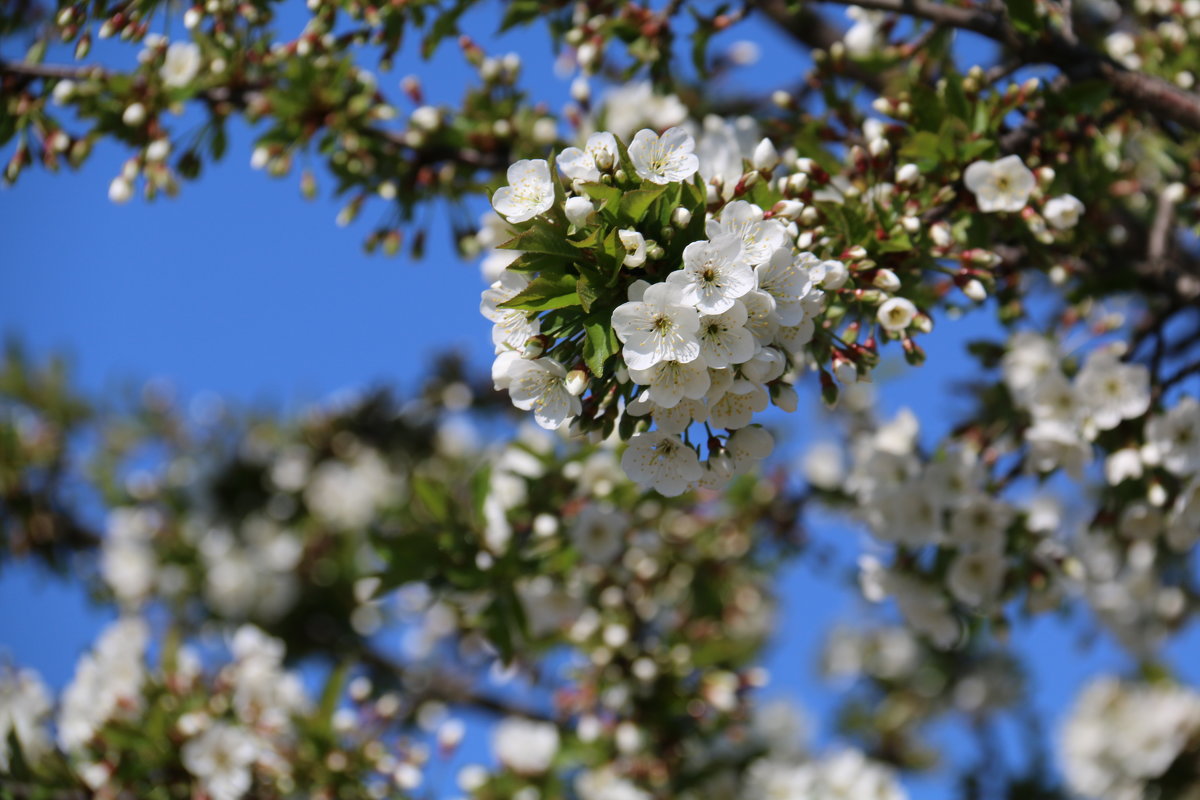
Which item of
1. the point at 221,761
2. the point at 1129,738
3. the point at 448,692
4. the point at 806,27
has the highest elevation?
the point at 806,27

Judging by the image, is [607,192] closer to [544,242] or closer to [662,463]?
[544,242]

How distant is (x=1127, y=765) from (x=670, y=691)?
131 inches

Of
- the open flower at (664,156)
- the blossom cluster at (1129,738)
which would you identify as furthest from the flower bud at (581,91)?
the blossom cluster at (1129,738)

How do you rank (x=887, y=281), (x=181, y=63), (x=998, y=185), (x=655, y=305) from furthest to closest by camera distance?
(x=181, y=63)
(x=998, y=185)
(x=887, y=281)
(x=655, y=305)

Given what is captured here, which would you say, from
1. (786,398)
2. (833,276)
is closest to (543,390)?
(786,398)

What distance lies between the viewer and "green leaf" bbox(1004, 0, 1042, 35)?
2816 mm

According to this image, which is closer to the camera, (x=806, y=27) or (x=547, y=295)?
(x=547, y=295)

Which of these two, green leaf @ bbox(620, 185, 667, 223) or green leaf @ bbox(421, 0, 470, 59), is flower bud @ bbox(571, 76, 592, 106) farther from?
green leaf @ bbox(620, 185, 667, 223)

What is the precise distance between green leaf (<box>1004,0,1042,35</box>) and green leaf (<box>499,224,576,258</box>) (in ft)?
5.07

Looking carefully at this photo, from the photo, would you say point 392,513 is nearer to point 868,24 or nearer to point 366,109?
point 366,109

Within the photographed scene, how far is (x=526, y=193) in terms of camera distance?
214 cm

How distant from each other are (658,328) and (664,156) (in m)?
0.44

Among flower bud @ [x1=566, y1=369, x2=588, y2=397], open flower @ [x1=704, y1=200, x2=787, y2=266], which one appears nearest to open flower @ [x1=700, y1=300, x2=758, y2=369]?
open flower @ [x1=704, y1=200, x2=787, y2=266]

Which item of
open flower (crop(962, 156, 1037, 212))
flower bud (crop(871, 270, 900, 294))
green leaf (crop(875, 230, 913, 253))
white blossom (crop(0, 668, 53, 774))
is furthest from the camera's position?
white blossom (crop(0, 668, 53, 774))
